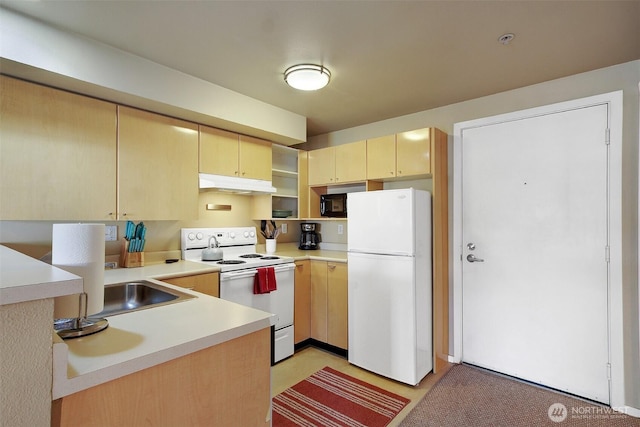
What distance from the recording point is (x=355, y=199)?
275 centimetres

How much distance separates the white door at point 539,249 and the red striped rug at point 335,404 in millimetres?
984

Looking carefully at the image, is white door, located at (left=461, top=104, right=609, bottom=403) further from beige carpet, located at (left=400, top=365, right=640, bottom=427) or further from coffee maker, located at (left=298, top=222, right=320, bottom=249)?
coffee maker, located at (left=298, top=222, right=320, bottom=249)

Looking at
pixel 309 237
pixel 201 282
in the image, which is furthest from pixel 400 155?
pixel 201 282

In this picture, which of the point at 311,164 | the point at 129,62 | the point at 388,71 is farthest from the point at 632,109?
the point at 129,62

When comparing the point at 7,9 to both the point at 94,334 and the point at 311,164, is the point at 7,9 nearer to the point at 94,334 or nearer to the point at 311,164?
the point at 94,334

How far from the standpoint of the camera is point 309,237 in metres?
3.71

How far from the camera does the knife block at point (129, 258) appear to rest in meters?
2.41

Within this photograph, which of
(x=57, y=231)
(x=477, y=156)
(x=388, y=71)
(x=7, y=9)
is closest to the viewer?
(x=57, y=231)

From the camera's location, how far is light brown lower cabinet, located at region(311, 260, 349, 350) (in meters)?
2.92

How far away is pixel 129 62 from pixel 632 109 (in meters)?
3.28

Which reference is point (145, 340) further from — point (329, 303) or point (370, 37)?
point (329, 303)

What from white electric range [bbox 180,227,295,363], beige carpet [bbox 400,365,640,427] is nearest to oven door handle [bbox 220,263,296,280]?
white electric range [bbox 180,227,295,363]

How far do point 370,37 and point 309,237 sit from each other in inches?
91.2

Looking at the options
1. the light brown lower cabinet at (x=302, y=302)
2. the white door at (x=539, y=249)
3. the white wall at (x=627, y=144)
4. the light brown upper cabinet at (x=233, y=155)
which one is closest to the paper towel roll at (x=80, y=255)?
the light brown upper cabinet at (x=233, y=155)
